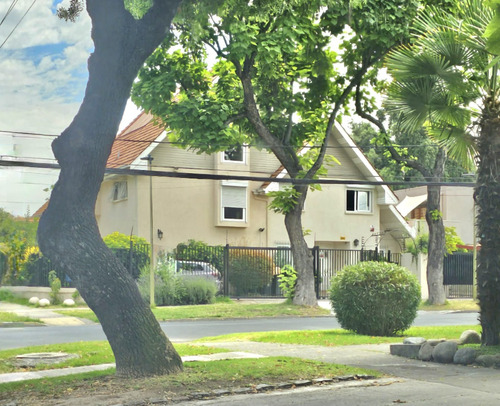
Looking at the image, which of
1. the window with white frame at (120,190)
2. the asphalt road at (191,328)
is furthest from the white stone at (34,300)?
the window with white frame at (120,190)

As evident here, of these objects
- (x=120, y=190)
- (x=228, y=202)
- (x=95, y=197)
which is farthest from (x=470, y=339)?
(x=120, y=190)

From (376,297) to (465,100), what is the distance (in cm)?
460

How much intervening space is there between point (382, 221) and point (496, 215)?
29.0 metres

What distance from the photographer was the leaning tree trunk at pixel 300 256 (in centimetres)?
2728

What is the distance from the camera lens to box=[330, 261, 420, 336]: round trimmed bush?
1647 centimetres

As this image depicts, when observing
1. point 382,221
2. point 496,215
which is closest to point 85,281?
point 496,215

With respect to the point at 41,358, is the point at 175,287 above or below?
above

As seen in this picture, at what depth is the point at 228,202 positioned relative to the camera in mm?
37031

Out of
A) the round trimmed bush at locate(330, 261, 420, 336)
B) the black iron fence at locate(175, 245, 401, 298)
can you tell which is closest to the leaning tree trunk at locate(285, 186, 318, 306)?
the black iron fence at locate(175, 245, 401, 298)

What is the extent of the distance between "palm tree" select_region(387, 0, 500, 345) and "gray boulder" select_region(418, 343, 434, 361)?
1.08 meters

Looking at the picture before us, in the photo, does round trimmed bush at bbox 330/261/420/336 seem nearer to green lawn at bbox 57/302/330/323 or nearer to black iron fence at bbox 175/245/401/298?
green lawn at bbox 57/302/330/323

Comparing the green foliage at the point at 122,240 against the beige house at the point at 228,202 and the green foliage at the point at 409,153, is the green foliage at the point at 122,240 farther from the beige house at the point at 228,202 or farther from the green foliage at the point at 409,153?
the green foliage at the point at 409,153

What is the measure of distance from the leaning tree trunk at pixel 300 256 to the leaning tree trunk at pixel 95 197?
1662cm

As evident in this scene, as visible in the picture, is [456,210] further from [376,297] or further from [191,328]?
[376,297]
